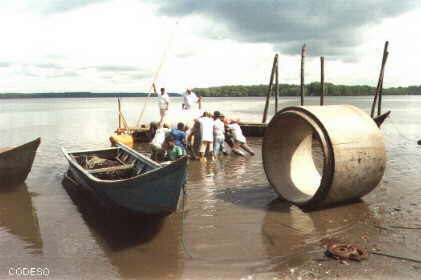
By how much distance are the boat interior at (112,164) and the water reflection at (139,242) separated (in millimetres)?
1262

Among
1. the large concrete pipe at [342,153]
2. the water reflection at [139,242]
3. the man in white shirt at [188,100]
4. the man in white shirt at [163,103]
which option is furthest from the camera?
the man in white shirt at [163,103]

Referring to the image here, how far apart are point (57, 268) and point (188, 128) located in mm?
9634

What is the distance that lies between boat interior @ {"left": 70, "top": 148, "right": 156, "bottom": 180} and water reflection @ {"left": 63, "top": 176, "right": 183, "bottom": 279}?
49.7 inches

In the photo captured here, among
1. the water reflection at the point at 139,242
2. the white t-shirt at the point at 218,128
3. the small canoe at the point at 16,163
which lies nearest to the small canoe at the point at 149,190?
the water reflection at the point at 139,242

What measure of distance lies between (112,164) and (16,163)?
2.78 metres

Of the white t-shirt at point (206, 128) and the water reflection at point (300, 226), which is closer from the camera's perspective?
the water reflection at point (300, 226)

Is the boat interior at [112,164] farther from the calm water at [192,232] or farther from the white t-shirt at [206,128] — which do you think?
the white t-shirt at [206,128]

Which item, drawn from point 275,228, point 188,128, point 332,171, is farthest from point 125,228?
point 188,128

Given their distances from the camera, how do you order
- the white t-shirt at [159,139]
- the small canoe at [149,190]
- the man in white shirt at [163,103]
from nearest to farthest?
the small canoe at [149,190] < the white t-shirt at [159,139] < the man in white shirt at [163,103]

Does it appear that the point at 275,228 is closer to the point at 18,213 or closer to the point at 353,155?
the point at 353,155

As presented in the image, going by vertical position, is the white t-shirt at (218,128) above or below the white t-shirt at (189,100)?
below

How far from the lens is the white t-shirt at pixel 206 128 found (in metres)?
12.9

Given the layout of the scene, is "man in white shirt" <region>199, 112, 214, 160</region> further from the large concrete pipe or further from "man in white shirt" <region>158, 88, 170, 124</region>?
the large concrete pipe

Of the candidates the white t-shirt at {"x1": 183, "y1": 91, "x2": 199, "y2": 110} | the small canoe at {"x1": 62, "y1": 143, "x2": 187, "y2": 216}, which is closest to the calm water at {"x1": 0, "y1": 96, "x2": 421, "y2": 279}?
the small canoe at {"x1": 62, "y1": 143, "x2": 187, "y2": 216}
